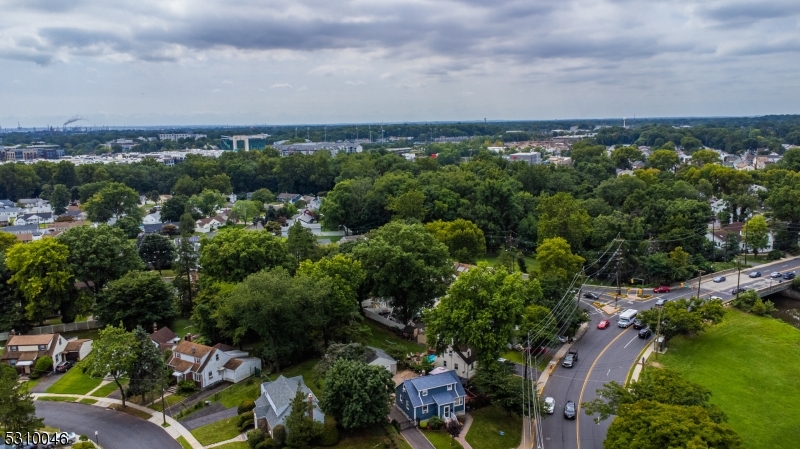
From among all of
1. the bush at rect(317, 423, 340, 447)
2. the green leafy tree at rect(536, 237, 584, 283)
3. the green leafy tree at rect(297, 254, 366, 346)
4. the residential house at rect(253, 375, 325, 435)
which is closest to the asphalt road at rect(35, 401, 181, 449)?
the residential house at rect(253, 375, 325, 435)

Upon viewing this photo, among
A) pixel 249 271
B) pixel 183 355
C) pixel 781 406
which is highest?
pixel 249 271

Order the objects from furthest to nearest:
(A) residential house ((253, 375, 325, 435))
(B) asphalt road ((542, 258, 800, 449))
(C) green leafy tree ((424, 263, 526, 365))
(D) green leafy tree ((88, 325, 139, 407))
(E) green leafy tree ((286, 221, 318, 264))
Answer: (E) green leafy tree ((286, 221, 318, 264))
(C) green leafy tree ((424, 263, 526, 365))
(D) green leafy tree ((88, 325, 139, 407))
(B) asphalt road ((542, 258, 800, 449))
(A) residential house ((253, 375, 325, 435))

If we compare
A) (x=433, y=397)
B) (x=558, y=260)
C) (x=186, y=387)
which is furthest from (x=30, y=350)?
(x=558, y=260)

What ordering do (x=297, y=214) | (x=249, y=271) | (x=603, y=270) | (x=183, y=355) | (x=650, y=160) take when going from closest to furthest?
(x=183, y=355) → (x=249, y=271) → (x=603, y=270) → (x=297, y=214) → (x=650, y=160)

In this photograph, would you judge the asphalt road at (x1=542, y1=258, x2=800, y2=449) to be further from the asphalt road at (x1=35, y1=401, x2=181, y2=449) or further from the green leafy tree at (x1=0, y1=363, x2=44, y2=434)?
the green leafy tree at (x1=0, y1=363, x2=44, y2=434)

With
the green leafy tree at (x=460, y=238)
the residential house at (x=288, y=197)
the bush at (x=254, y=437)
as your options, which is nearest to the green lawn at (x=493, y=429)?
the bush at (x=254, y=437)

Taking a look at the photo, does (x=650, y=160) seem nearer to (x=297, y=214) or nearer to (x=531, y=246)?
(x=531, y=246)

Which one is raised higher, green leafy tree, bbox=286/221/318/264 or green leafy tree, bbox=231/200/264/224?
green leafy tree, bbox=286/221/318/264

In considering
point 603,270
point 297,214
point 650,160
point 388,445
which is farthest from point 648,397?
point 650,160
